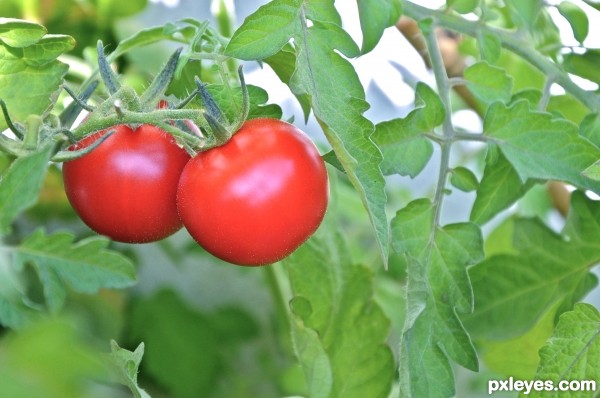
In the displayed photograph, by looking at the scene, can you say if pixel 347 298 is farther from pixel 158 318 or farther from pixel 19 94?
pixel 158 318

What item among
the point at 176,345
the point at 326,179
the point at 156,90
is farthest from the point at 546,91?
the point at 176,345

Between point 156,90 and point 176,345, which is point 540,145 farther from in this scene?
point 176,345

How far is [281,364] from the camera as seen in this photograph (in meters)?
1.59

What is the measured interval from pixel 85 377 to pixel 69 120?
0.41 metres

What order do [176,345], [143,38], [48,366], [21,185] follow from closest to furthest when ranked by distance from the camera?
[48,366] → [21,185] → [143,38] → [176,345]

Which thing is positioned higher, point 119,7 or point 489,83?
point 489,83

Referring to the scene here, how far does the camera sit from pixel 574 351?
2.20ft

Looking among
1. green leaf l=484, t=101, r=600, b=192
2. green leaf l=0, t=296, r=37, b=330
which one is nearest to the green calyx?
green leaf l=0, t=296, r=37, b=330

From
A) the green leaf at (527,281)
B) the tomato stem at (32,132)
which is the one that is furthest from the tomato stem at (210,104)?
the green leaf at (527,281)

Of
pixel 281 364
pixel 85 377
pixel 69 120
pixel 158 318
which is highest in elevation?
pixel 85 377

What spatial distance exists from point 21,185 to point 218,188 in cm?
17

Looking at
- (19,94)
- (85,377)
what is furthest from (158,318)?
(85,377)

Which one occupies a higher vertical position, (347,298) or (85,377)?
(85,377)

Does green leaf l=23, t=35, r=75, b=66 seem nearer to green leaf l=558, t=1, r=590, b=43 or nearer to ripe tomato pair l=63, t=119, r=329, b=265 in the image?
ripe tomato pair l=63, t=119, r=329, b=265
